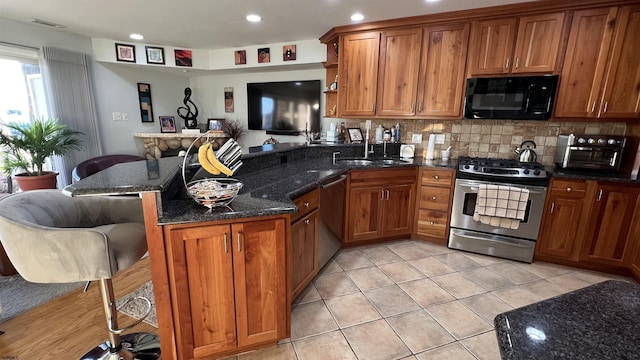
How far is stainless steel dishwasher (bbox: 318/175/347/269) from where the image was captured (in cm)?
243

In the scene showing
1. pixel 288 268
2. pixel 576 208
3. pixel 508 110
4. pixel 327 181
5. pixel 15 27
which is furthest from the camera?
pixel 15 27

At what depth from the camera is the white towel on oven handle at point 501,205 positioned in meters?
2.68

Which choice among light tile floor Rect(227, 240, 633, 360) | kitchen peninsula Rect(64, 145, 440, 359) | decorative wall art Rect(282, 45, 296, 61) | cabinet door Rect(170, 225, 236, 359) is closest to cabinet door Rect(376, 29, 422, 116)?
decorative wall art Rect(282, 45, 296, 61)

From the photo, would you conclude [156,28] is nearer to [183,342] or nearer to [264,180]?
[264,180]

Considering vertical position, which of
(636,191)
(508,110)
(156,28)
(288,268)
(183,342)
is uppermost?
(156,28)

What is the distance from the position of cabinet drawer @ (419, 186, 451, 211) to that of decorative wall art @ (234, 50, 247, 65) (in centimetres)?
326

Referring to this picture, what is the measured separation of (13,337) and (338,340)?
6.52ft

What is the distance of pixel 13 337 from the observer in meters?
1.77

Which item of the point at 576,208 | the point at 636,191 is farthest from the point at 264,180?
the point at 636,191

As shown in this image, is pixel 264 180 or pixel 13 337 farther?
pixel 264 180

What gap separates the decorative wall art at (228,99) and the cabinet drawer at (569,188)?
16.2ft

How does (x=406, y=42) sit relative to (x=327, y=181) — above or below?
above

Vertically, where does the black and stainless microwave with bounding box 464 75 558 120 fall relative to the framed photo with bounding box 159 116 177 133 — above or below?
above

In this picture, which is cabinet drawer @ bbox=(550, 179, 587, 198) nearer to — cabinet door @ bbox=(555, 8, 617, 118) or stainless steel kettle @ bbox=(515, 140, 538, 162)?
stainless steel kettle @ bbox=(515, 140, 538, 162)
